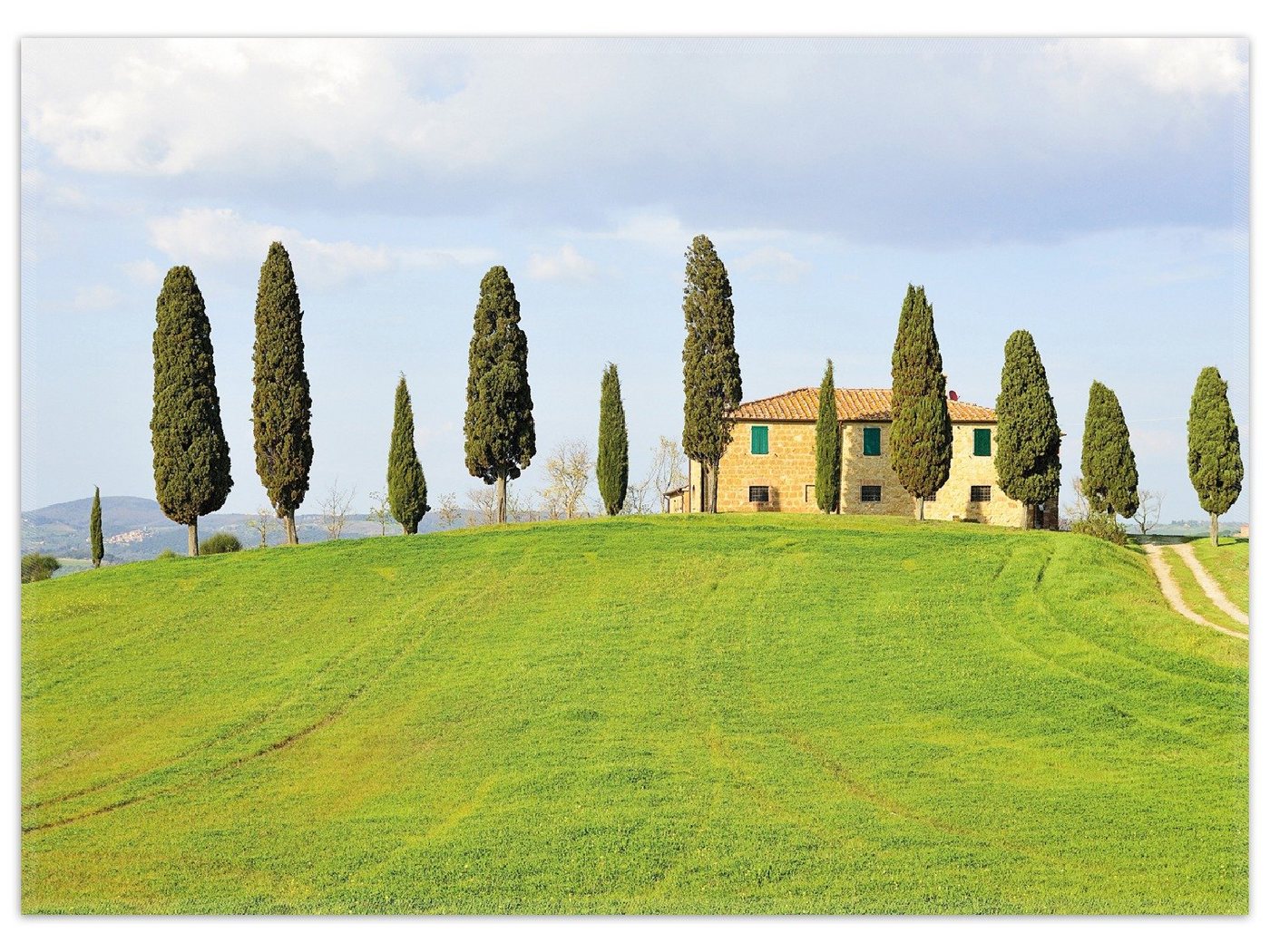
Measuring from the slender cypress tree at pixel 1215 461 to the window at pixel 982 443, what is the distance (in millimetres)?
7529

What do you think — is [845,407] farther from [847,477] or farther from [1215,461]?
[1215,461]

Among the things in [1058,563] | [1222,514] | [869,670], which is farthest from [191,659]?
[1222,514]

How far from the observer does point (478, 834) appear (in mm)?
9328

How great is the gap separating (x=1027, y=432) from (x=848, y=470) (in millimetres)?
4753

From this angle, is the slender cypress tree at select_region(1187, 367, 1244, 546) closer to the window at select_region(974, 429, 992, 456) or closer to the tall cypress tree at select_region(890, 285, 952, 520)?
the tall cypress tree at select_region(890, 285, 952, 520)

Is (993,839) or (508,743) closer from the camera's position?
(993,839)

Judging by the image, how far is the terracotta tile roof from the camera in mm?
29141

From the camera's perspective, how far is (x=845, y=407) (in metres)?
30.1

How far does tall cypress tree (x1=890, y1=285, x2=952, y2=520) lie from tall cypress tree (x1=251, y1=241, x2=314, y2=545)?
39.6 ft

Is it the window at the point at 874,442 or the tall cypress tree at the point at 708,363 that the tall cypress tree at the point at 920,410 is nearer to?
the tall cypress tree at the point at 708,363

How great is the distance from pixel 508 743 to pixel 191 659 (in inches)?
203

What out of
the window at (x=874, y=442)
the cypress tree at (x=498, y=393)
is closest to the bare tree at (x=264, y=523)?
the cypress tree at (x=498, y=393)

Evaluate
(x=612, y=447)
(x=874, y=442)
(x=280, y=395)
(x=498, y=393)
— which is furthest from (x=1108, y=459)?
(x=280, y=395)

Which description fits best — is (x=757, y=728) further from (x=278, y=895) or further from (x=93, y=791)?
(x=93, y=791)
